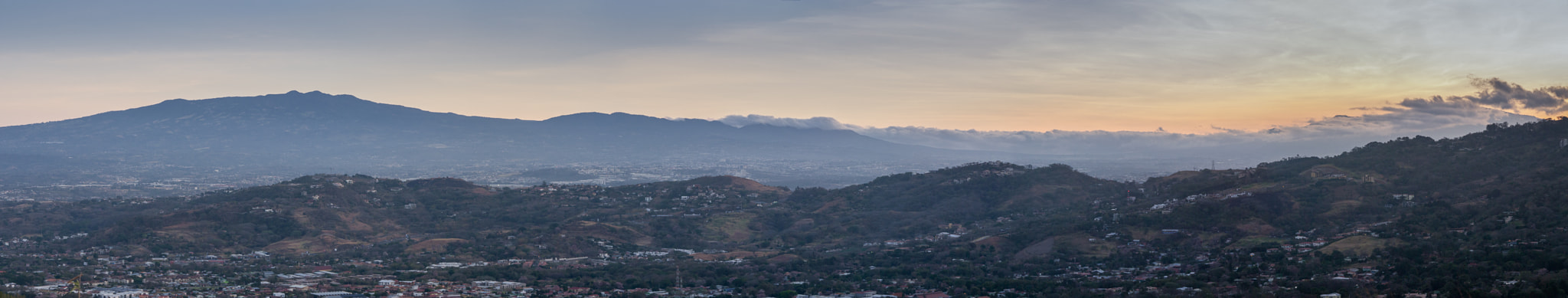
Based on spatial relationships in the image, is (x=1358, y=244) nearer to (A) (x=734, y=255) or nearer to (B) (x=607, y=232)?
(A) (x=734, y=255)

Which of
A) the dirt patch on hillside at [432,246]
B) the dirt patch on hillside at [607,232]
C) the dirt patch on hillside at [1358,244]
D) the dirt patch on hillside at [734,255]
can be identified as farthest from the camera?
the dirt patch on hillside at [607,232]

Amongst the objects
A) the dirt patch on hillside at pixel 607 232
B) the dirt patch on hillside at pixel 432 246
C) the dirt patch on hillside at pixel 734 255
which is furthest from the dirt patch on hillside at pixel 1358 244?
the dirt patch on hillside at pixel 432 246

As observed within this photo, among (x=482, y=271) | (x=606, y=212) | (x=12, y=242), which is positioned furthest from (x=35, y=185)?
(x=482, y=271)

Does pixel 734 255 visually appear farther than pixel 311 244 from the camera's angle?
No

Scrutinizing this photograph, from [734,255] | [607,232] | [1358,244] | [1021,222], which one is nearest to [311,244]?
[607,232]

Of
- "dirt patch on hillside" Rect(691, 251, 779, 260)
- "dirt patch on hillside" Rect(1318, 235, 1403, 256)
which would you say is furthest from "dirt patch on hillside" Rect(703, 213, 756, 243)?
"dirt patch on hillside" Rect(1318, 235, 1403, 256)

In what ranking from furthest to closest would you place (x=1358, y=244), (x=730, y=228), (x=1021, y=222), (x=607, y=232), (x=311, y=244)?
1. (x=730, y=228)
2. (x=607, y=232)
3. (x=1021, y=222)
4. (x=311, y=244)
5. (x=1358, y=244)

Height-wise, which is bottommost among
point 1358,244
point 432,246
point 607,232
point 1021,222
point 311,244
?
point 311,244

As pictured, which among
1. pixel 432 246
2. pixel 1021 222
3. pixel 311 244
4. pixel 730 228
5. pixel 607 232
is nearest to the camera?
pixel 432 246

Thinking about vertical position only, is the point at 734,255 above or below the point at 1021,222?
below

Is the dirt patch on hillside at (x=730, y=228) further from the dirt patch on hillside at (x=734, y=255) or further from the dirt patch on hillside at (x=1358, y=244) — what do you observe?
the dirt patch on hillside at (x=1358, y=244)

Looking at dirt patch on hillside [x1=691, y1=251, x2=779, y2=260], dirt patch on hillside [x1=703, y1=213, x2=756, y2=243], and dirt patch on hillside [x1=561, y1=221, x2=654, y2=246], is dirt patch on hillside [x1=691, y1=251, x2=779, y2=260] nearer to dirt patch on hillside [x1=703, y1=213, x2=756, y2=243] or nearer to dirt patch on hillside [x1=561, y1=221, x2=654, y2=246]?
dirt patch on hillside [x1=561, y1=221, x2=654, y2=246]
